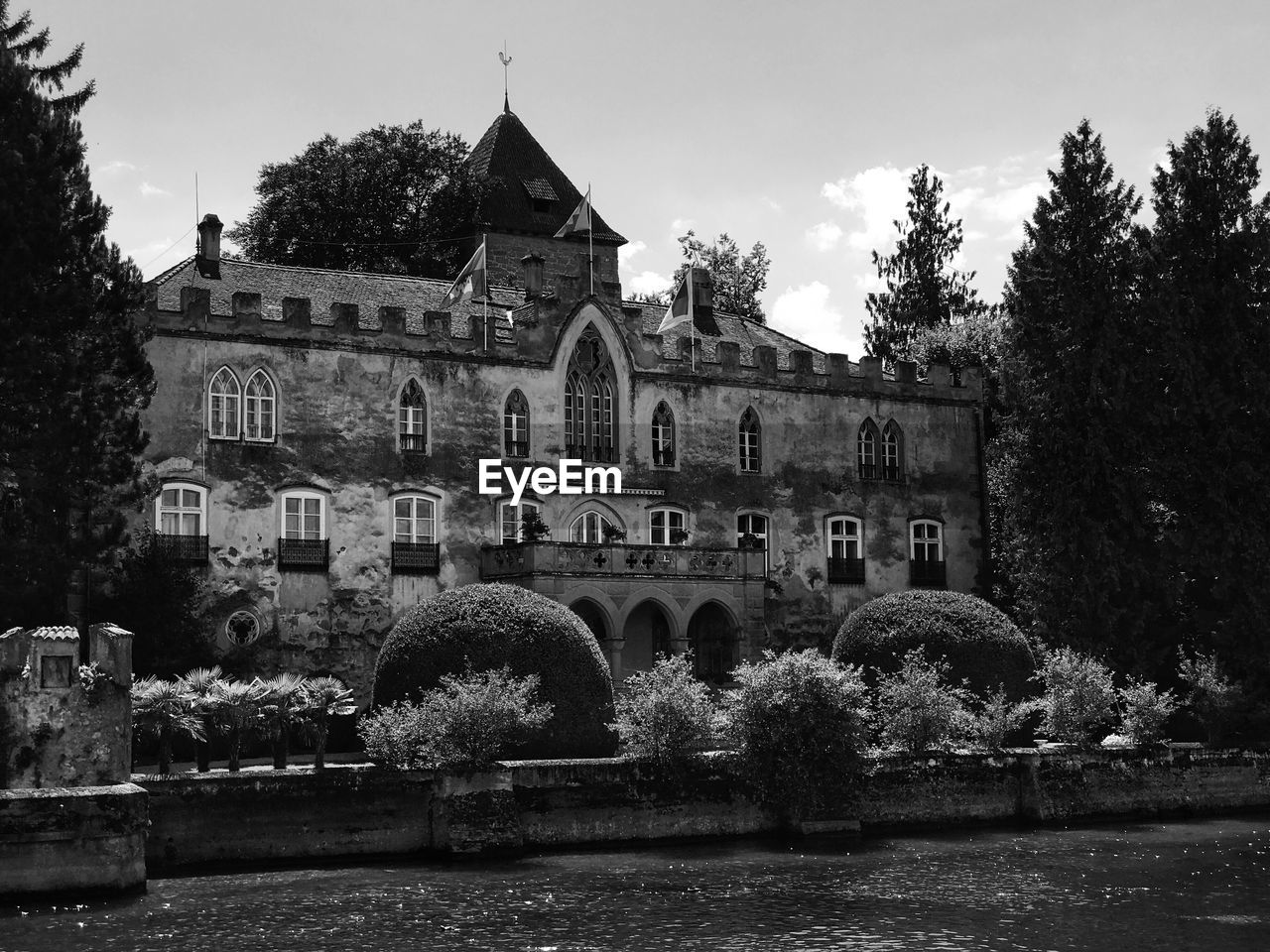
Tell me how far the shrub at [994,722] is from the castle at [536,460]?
12.6 m

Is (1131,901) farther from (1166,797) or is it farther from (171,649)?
(171,649)

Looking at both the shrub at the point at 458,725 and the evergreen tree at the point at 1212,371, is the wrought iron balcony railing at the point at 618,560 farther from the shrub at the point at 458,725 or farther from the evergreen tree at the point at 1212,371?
the shrub at the point at 458,725

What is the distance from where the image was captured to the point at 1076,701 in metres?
37.2

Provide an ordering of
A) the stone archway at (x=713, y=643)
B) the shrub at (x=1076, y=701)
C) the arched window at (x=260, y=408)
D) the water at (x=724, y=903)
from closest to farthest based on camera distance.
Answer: the water at (x=724, y=903)
the shrub at (x=1076, y=701)
the arched window at (x=260, y=408)
the stone archway at (x=713, y=643)

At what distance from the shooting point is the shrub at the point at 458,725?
1201 inches

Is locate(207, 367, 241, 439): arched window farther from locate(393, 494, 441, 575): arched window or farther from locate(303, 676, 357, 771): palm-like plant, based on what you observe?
locate(303, 676, 357, 771): palm-like plant

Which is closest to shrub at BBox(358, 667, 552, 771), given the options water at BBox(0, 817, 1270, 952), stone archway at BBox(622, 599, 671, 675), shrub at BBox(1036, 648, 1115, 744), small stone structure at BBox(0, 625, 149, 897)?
water at BBox(0, 817, 1270, 952)

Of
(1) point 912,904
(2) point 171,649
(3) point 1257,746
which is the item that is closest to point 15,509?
(2) point 171,649

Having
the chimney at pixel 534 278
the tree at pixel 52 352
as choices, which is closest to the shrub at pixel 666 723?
the tree at pixel 52 352

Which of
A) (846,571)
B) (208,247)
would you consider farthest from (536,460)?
(208,247)

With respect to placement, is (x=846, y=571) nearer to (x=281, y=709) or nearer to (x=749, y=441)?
(x=749, y=441)

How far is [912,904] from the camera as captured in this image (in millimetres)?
25609

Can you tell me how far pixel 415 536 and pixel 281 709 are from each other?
16.5 m

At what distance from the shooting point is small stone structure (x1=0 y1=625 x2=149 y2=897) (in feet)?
83.3
